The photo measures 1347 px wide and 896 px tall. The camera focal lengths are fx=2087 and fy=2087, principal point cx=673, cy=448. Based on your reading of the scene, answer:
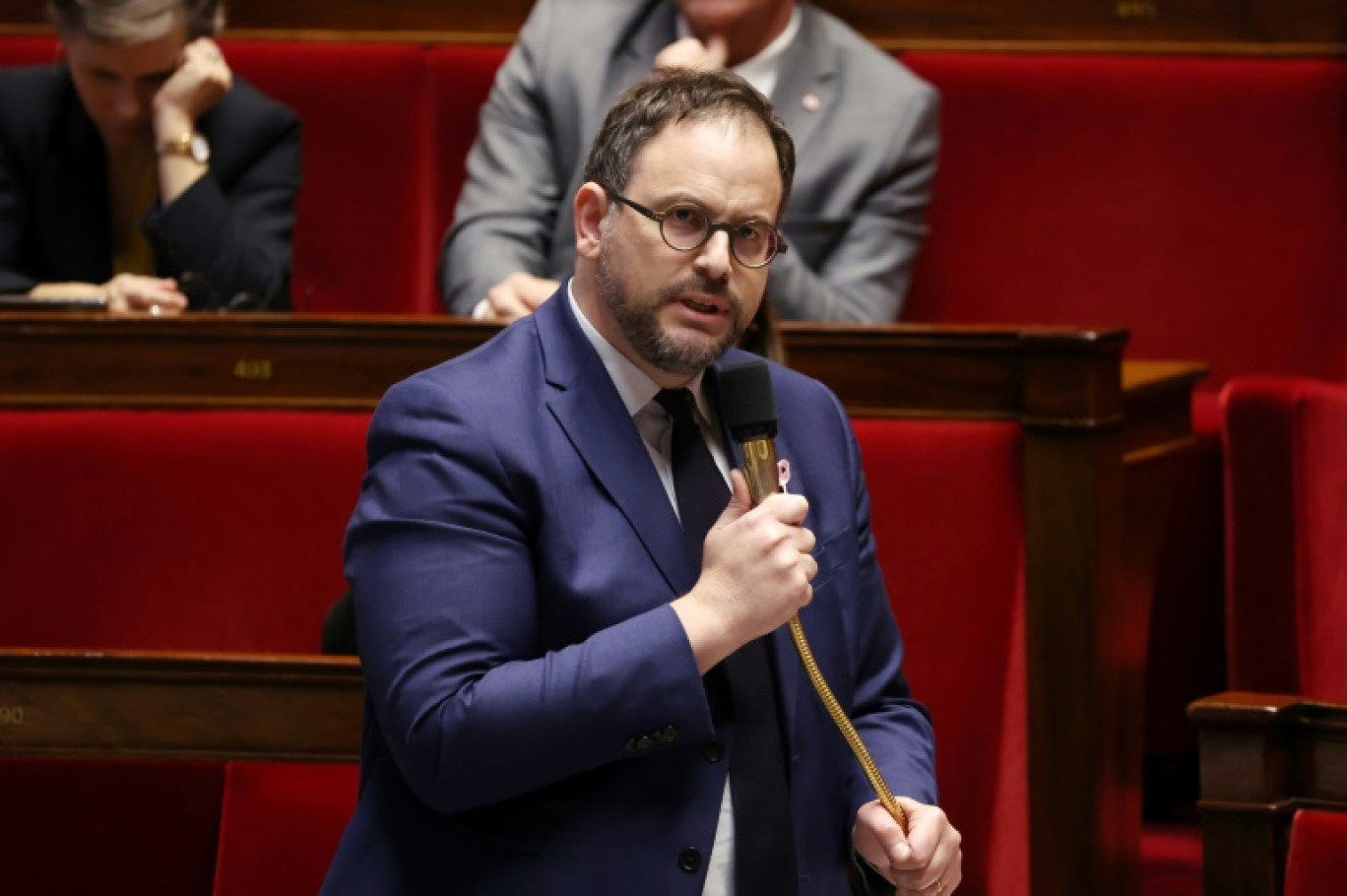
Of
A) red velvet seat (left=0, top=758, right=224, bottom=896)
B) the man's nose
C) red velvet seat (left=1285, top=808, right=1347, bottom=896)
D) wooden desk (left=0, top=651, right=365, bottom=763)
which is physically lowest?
red velvet seat (left=0, top=758, right=224, bottom=896)

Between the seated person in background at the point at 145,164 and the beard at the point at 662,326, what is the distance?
0.42 meters

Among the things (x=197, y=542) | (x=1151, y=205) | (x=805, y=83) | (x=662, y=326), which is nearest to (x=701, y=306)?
(x=662, y=326)

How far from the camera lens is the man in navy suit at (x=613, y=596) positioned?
438mm

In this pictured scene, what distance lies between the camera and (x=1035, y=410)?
2.32ft

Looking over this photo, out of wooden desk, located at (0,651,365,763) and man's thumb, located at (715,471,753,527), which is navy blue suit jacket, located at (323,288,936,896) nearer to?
man's thumb, located at (715,471,753,527)

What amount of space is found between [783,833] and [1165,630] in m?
0.39

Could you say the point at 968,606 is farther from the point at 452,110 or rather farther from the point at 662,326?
the point at 452,110

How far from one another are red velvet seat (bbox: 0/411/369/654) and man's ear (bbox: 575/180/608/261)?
30cm

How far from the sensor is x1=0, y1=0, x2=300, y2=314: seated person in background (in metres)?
0.90

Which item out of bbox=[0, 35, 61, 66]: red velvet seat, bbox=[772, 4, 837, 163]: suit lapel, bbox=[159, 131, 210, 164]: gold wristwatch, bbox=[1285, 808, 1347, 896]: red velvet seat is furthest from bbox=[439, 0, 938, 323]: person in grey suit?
bbox=[1285, 808, 1347, 896]: red velvet seat

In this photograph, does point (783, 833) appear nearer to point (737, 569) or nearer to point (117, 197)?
point (737, 569)

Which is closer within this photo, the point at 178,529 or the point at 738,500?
the point at 738,500

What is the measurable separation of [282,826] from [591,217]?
0.75ft

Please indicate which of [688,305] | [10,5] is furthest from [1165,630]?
[10,5]
